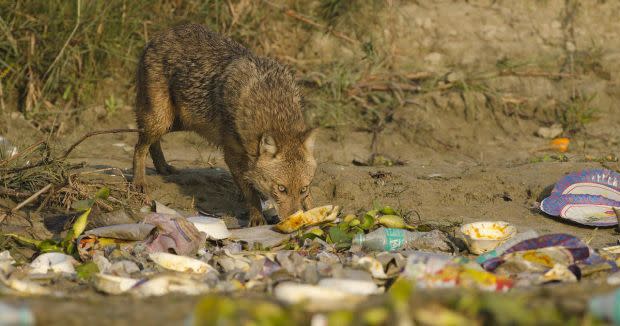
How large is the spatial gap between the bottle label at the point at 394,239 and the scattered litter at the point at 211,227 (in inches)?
42.3

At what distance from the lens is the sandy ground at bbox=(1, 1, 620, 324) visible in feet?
22.2

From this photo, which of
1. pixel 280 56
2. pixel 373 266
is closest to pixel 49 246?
pixel 373 266

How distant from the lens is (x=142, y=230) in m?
5.22

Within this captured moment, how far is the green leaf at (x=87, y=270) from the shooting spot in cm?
451

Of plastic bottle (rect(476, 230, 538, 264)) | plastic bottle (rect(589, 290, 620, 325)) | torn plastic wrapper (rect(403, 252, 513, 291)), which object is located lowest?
plastic bottle (rect(476, 230, 538, 264))

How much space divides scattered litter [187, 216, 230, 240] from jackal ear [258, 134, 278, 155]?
789mm

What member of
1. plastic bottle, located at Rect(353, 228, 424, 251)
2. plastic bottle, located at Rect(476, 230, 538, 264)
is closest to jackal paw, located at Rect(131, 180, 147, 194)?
plastic bottle, located at Rect(353, 228, 424, 251)

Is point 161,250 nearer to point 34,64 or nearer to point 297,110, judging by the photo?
point 297,110

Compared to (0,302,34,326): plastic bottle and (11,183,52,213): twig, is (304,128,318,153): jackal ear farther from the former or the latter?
(0,302,34,326): plastic bottle

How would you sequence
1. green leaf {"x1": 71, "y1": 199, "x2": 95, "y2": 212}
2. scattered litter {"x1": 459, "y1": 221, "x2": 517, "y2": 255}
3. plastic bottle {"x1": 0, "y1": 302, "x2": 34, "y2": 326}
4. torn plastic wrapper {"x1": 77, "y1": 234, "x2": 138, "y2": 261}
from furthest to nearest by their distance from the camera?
green leaf {"x1": 71, "y1": 199, "x2": 95, "y2": 212}
scattered litter {"x1": 459, "y1": 221, "x2": 517, "y2": 255}
torn plastic wrapper {"x1": 77, "y1": 234, "x2": 138, "y2": 261}
plastic bottle {"x1": 0, "y1": 302, "x2": 34, "y2": 326}

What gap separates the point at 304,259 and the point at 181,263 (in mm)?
709

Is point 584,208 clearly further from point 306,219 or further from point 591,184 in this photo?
point 306,219

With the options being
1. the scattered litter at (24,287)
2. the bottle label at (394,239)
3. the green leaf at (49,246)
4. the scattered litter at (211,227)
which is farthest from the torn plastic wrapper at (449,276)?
the green leaf at (49,246)

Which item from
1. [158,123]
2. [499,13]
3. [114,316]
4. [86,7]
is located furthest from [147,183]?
[499,13]
